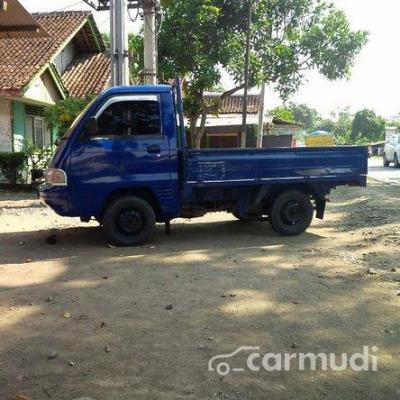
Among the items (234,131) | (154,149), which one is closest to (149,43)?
(154,149)

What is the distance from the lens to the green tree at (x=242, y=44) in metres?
18.6

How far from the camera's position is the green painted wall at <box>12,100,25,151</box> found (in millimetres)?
15633

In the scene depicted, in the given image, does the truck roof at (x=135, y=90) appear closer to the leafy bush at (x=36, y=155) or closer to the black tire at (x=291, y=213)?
the black tire at (x=291, y=213)

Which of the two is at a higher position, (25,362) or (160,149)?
(160,149)

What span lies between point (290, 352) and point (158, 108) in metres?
4.46

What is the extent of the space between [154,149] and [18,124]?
1001 centimetres

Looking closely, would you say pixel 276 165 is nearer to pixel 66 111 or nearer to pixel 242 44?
pixel 66 111

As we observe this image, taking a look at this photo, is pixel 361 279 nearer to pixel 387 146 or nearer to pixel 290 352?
pixel 290 352

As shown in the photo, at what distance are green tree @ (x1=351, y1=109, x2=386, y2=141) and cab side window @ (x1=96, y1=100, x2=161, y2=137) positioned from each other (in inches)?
2796

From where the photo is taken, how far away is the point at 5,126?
51.0 feet

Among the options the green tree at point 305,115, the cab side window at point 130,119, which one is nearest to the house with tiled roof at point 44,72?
the cab side window at point 130,119

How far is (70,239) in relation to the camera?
8219 millimetres

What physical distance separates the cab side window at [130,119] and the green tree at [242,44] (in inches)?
397

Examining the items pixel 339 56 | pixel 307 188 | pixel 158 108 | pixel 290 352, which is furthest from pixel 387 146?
pixel 290 352
